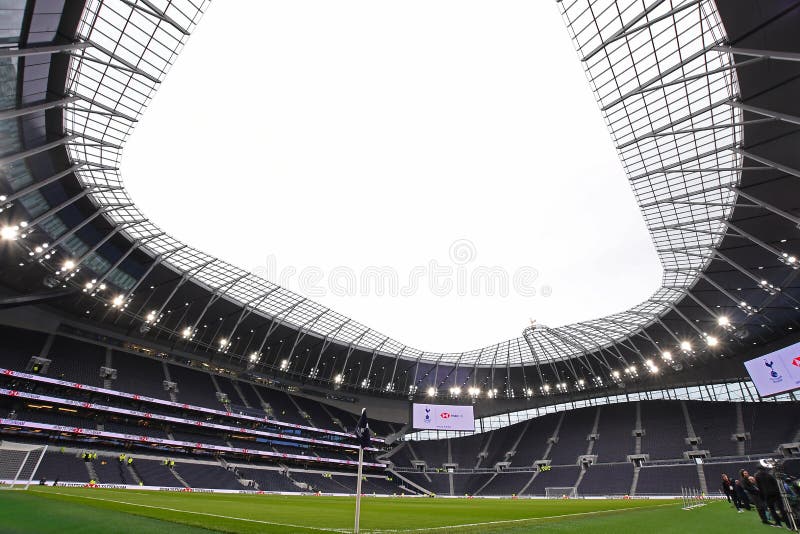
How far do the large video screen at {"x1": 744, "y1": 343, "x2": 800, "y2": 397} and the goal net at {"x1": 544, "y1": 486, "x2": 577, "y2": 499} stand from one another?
27337 mm

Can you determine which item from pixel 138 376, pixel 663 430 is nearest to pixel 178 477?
pixel 138 376

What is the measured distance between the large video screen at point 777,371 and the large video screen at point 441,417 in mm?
37771

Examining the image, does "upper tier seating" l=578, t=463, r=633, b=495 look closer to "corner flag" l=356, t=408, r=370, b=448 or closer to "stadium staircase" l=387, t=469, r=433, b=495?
"stadium staircase" l=387, t=469, r=433, b=495

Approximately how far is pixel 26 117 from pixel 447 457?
248 feet

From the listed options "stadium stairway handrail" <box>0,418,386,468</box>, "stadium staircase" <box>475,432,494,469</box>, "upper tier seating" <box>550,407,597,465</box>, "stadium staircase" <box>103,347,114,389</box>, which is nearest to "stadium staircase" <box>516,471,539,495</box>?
"upper tier seating" <box>550,407,597,465</box>

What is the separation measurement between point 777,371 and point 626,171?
26.5m

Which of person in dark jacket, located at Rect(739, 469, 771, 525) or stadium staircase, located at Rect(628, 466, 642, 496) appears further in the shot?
stadium staircase, located at Rect(628, 466, 642, 496)

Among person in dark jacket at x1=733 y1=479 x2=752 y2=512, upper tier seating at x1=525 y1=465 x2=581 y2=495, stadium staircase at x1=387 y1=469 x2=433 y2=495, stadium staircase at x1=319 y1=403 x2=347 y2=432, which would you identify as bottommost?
stadium staircase at x1=387 y1=469 x2=433 y2=495

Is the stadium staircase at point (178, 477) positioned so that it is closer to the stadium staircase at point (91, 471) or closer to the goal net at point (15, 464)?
the stadium staircase at point (91, 471)

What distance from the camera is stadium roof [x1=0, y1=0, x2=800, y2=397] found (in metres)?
21.0

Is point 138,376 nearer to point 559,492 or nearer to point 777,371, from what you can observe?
point 559,492

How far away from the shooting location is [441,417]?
64.9m

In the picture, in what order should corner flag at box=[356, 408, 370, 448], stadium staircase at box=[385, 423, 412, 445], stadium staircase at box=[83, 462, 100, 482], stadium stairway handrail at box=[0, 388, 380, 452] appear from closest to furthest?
corner flag at box=[356, 408, 370, 448]
stadium staircase at box=[83, 462, 100, 482]
stadium stairway handrail at box=[0, 388, 380, 452]
stadium staircase at box=[385, 423, 412, 445]

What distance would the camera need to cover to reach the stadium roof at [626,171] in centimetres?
→ 2100
